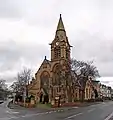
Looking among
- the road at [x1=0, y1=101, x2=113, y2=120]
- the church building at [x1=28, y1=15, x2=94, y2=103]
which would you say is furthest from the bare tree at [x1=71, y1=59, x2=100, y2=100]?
the road at [x1=0, y1=101, x2=113, y2=120]

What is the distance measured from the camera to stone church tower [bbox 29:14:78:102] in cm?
7814

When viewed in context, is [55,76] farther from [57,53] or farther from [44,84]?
[57,53]

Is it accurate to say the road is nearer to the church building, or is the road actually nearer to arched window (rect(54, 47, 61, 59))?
the church building

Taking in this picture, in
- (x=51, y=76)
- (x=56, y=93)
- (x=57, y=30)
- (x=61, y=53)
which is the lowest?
(x=56, y=93)

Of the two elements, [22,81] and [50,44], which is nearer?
[50,44]

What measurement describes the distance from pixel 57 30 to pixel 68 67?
2000 centimetres

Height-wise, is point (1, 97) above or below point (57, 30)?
below

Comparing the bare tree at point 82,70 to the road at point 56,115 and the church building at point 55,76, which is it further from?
the road at point 56,115

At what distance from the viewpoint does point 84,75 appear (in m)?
71.0

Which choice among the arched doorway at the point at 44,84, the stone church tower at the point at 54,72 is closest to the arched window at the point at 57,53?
the stone church tower at the point at 54,72

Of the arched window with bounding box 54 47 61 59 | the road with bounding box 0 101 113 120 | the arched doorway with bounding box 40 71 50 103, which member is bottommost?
the road with bounding box 0 101 113 120

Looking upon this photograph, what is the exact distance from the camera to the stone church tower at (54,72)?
256 ft

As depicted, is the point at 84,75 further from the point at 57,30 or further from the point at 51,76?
the point at 57,30

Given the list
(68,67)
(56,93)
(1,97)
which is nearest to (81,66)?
(68,67)
